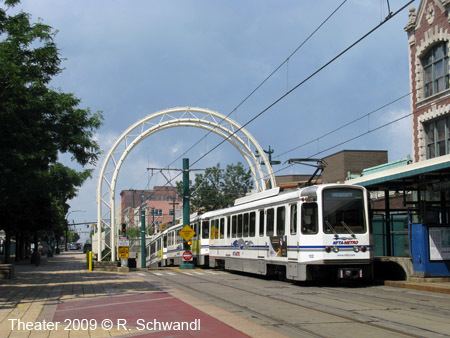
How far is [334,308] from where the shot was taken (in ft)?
44.7

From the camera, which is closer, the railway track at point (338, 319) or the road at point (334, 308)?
the railway track at point (338, 319)

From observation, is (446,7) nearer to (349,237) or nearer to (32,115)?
(349,237)

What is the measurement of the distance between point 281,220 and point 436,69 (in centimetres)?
1461

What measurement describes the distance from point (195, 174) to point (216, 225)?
25666mm

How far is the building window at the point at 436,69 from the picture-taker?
30.1 m

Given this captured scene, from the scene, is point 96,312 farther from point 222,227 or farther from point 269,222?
point 222,227

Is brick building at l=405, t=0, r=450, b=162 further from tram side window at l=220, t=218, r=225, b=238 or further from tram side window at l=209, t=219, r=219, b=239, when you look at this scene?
tram side window at l=209, t=219, r=219, b=239

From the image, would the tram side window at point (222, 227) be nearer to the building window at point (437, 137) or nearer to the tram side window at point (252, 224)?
the tram side window at point (252, 224)

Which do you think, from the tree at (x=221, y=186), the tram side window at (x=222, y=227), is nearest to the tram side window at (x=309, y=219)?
the tram side window at (x=222, y=227)

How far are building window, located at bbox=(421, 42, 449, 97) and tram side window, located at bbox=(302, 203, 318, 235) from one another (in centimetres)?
1378

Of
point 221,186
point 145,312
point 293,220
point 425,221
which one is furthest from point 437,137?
point 221,186

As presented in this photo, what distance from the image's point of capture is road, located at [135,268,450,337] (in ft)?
34.2

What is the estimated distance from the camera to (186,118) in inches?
1834

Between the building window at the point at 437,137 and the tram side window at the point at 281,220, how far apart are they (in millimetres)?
11865
